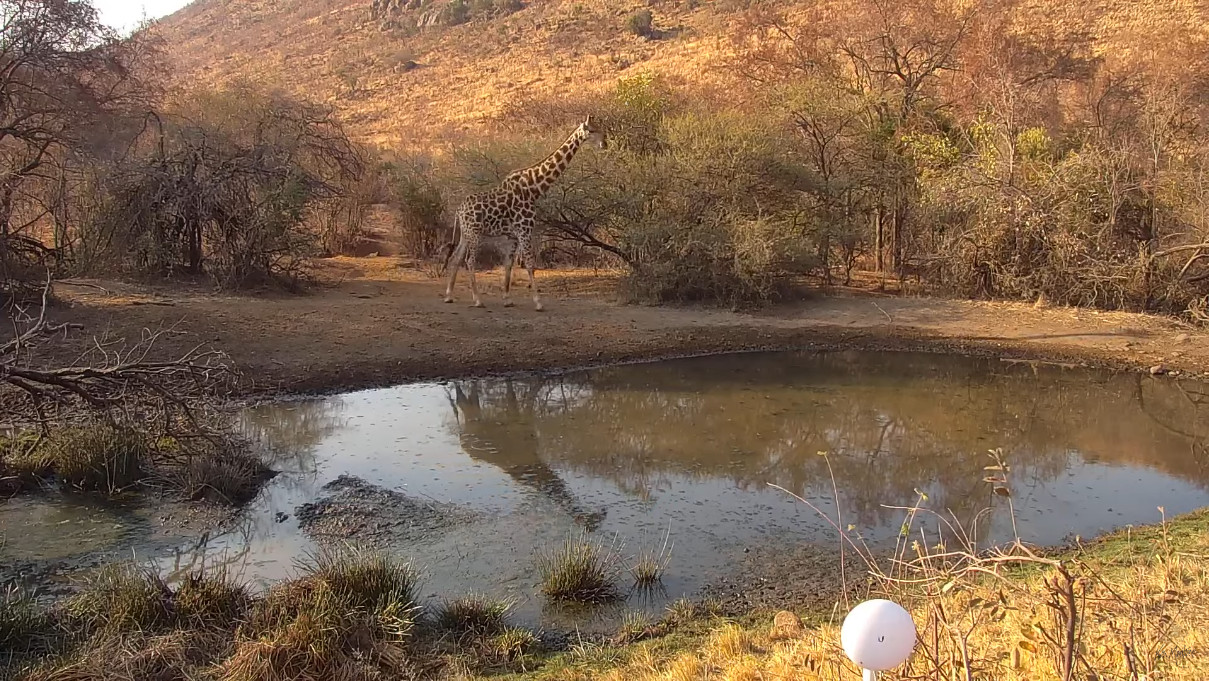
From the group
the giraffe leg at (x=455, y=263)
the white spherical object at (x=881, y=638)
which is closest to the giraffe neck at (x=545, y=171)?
the giraffe leg at (x=455, y=263)

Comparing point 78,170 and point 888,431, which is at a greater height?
point 78,170

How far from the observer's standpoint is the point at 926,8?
19.1 m

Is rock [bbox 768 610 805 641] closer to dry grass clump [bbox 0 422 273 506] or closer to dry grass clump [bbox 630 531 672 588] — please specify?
dry grass clump [bbox 630 531 672 588]

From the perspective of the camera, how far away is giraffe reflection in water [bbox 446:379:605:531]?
7558 mm

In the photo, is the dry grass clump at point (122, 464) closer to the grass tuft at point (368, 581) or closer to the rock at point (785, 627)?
the grass tuft at point (368, 581)

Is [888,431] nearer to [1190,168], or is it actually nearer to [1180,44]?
[1190,168]

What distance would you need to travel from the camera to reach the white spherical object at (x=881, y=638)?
221 cm

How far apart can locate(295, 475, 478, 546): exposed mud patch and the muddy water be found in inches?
0.8

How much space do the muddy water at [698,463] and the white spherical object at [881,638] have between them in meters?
3.29

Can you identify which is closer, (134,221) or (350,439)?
(350,439)

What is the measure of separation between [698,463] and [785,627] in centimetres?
368

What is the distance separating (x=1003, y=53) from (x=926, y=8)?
2962 mm

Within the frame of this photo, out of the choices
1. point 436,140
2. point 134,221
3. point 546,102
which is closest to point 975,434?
point 134,221

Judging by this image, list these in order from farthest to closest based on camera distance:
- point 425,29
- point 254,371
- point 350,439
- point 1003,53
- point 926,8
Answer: point 425,29, point 1003,53, point 926,8, point 254,371, point 350,439
